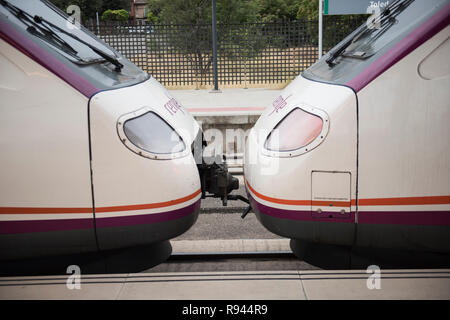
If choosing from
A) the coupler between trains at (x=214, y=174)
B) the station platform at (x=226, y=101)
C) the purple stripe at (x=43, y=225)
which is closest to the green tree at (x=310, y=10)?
the station platform at (x=226, y=101)

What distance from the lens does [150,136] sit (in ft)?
12.3

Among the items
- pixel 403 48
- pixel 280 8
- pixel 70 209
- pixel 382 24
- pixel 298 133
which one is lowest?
pixel 70 209

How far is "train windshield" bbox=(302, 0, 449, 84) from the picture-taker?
11.8ft

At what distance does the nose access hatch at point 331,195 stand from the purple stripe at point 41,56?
174 centimetres

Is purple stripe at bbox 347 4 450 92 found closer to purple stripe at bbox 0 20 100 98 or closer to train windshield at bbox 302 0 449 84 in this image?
train windshield at bbox 302 0 449 84

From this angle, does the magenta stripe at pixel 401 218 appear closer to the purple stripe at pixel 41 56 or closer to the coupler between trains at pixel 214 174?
the coupler between trains at pixel 214 174

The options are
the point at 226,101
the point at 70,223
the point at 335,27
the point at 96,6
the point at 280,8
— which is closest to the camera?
the point at 70,223

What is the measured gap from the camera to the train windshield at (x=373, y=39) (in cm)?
360

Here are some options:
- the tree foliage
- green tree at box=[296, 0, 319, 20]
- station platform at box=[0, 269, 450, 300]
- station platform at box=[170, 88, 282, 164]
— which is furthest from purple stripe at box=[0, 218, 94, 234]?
the tree foliage

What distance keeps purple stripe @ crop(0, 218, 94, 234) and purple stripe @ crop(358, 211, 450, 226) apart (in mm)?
1989

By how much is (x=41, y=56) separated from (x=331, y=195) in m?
2.28

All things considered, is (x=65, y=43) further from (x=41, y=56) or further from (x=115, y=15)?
(x=115, y=15)

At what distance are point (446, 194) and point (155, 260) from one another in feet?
7.57

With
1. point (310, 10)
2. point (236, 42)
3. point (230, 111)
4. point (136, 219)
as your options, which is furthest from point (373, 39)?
point (310, 10)
